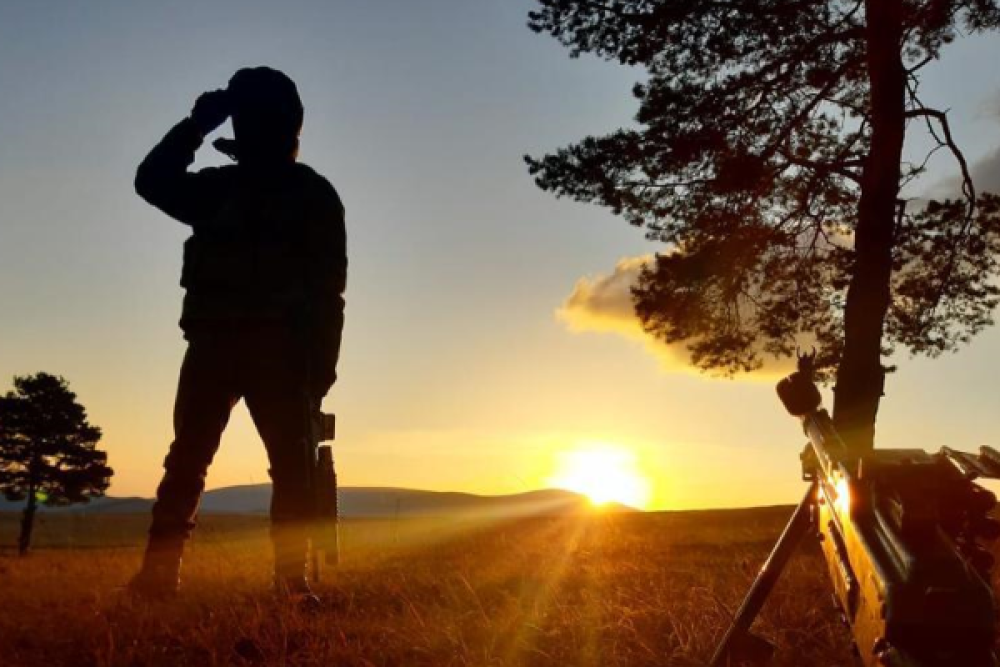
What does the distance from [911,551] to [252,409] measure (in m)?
4.03

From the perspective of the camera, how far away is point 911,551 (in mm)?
1849

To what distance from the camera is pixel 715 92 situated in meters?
12.6

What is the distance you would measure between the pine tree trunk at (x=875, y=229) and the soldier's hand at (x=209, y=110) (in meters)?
8.83

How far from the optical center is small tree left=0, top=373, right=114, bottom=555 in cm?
4406

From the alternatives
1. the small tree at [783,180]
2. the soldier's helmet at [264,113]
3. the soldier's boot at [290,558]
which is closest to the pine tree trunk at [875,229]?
the small tree at [783,180]

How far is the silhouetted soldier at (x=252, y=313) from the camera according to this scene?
16.6ft

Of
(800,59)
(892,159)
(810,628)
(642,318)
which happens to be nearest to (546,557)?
(810,628)

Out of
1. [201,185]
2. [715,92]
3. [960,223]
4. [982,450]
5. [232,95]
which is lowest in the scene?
[982,450]

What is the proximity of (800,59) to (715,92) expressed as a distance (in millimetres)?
1203

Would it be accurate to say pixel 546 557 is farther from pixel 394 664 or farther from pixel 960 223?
pixel 960 223

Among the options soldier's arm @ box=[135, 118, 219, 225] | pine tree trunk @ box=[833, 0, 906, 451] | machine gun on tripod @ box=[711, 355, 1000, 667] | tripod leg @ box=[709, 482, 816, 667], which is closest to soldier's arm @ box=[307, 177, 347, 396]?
soldier's arm @ box=[135, 118, 219, 225]

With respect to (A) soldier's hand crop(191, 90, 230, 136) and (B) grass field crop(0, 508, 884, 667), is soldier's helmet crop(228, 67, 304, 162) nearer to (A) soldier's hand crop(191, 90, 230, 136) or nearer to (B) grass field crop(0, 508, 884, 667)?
(A) soldier's hand crop(191, 90, 230, 136)

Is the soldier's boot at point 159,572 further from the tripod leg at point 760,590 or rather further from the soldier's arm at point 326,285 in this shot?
the tripod leg at point 760,590

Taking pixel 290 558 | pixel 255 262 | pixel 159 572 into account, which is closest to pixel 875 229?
pixel 255 262
